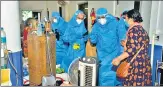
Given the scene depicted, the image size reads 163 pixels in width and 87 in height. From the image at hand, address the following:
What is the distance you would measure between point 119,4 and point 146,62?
232 cm

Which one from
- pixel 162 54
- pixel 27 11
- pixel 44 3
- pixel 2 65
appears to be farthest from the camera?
pixel 44 3

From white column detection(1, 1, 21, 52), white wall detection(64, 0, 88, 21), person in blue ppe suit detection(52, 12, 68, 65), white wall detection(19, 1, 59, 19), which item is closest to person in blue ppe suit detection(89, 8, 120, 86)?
person in blue ppe suit detection(52, 12, 68, 65)

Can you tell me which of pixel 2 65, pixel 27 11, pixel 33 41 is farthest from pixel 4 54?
pixel 27 11

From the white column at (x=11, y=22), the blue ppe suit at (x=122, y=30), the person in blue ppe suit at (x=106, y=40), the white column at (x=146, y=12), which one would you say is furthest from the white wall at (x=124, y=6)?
the white column at (x=11, y=22)

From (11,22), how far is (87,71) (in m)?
0.92

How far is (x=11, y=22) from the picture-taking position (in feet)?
6.42

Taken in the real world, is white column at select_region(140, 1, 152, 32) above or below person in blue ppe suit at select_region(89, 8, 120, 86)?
above

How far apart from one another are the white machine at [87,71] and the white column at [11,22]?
69 centimetres

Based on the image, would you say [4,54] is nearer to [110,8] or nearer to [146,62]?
[146,62]

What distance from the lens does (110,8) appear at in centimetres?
427

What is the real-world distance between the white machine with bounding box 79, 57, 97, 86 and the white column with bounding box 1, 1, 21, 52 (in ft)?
2.27

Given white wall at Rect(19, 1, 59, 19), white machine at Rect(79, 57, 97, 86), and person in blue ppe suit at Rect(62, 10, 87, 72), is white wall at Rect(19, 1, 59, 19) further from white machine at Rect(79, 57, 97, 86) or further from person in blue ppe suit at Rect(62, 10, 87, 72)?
white machine at Rect(79, 57, 97, 86)

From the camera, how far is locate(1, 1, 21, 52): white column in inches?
75.5

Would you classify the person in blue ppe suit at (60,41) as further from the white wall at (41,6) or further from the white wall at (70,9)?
the white wall at (41,6)
